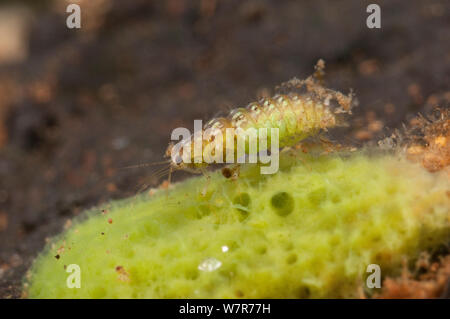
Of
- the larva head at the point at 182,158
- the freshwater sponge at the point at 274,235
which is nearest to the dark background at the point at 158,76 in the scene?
the larva head at the point at 182,158

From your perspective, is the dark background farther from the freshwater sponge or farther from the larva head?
the freshwater sponge

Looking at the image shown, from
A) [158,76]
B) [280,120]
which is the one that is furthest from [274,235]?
[158,76]

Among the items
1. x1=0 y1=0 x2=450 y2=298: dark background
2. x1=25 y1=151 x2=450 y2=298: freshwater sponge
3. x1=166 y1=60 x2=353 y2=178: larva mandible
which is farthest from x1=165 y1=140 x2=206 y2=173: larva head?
x1=0 y1=0 x2=450 y2=298: dark background

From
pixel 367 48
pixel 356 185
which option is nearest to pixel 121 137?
pixel 367 48

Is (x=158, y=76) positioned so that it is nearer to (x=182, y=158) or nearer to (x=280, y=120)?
(x=182, y=158)

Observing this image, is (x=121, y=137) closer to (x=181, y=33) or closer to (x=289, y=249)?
(x=181, y=33)
